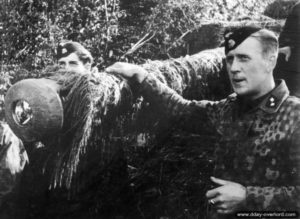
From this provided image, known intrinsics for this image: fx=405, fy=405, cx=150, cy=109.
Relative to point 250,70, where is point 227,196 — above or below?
below

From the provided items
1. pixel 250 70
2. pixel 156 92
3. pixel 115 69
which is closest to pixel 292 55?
pixel 250 70

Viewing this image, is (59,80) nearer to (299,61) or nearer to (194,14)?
(194,14)

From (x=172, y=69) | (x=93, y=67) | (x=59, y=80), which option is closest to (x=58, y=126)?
(x=59, y=80)

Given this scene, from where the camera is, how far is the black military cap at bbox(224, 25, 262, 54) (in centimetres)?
98

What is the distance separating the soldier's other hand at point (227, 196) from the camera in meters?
0.98

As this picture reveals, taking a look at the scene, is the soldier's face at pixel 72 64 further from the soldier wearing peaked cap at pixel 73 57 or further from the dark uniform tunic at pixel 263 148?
the dark uniform tunic at pixel 263 148

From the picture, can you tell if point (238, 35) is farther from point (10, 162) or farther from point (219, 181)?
point (10, 162)

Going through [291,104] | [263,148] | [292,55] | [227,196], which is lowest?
[227,196]

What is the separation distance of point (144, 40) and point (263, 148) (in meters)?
0.51

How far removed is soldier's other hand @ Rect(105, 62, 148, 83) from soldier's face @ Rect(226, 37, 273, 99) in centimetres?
27

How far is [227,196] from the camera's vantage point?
1.00m

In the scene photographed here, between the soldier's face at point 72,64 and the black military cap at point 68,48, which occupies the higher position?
the black military cap at point 68,48

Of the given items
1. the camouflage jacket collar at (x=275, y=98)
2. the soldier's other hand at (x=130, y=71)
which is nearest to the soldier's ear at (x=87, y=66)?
the soldier's other hand at (x=130, y=71)

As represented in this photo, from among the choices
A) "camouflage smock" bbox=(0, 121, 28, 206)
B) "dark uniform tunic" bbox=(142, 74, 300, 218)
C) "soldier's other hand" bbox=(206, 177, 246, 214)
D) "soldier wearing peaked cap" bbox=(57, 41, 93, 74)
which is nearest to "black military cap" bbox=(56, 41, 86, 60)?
"soldier wearing peaked cap" bbox=(57, 41, 93, 74)
